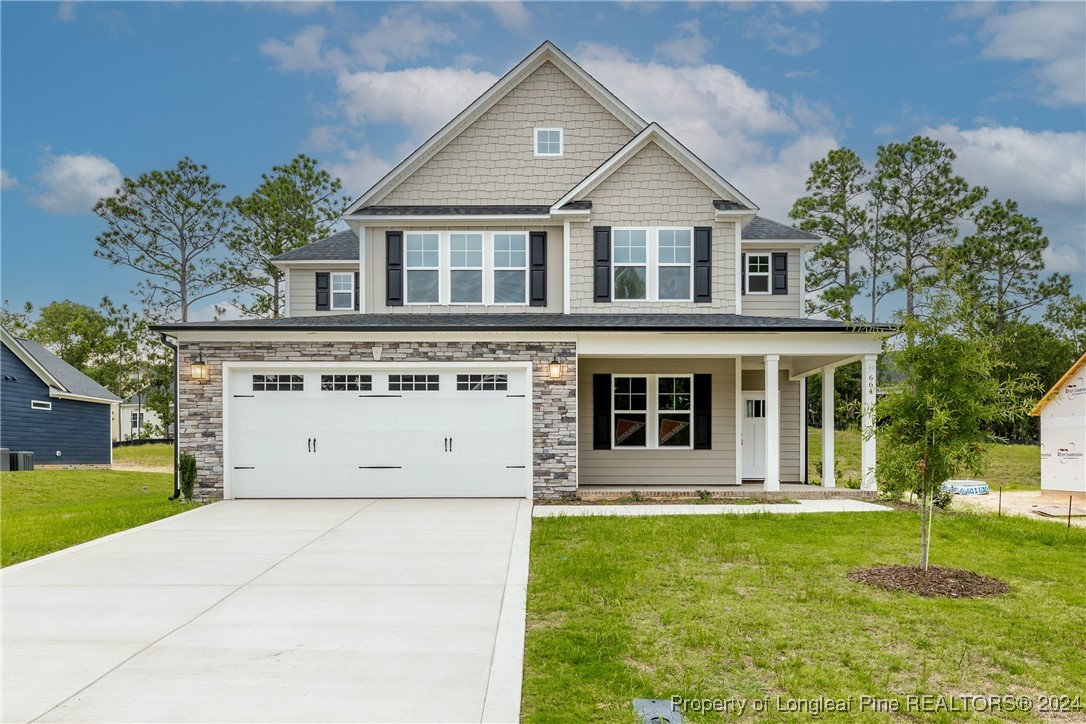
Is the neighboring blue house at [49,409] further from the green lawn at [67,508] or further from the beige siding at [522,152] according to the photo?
the beige siding at [522,152]

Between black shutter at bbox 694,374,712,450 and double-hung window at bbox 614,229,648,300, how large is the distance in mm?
2214

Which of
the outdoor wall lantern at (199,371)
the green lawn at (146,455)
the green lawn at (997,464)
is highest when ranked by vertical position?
the outdoor wall lantern at (199,371)

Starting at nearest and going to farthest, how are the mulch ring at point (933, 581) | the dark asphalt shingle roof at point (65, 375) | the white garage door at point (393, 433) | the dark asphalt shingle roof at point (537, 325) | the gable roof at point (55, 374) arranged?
1. the mulch ring at point (933, 581)
2. the dark asphalt shingle roof at point (537, 325)
3. the white garage door at point (393, 433)
4. the gable roof at point (55, 374)
5. the dark asphalt shingle roof at point (65, 375)

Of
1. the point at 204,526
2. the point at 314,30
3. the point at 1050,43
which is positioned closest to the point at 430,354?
the point at 204,526

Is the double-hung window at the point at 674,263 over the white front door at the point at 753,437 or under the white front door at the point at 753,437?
over

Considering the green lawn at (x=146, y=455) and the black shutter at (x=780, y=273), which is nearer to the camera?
the black shutter at (x=780, y=273)

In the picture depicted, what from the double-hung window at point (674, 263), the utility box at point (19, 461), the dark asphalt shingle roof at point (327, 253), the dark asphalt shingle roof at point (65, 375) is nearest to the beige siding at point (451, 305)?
the double-hung window at point (674, 263)

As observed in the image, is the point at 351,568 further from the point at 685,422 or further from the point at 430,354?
the point at 685,422

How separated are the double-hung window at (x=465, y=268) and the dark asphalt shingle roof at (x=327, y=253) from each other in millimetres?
3355

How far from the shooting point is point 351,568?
8.28 metres

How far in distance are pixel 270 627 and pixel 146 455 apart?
3314cm

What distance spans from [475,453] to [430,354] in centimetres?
194

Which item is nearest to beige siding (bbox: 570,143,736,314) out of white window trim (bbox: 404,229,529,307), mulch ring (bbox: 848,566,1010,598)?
white window trim (bbox: 404,229,529,307)

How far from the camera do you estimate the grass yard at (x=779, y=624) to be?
15.9 ft
